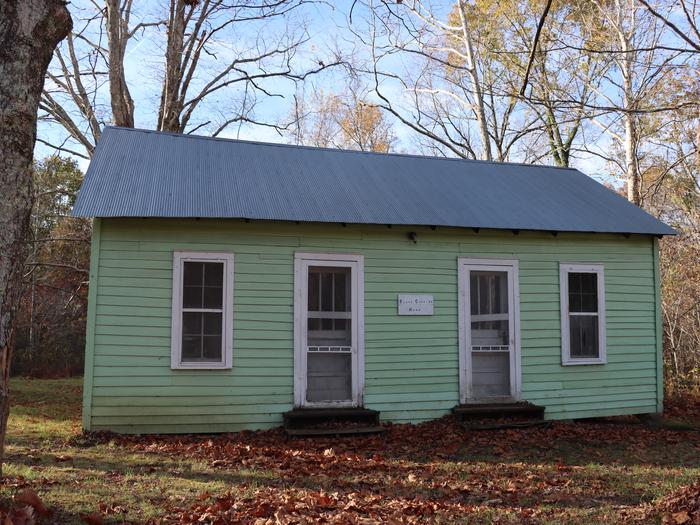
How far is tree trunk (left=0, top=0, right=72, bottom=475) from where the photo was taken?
4203 mm

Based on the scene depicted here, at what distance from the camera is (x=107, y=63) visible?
18.0m

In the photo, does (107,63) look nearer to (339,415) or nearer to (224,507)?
(339,415)

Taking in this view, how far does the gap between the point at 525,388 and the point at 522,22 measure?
50.8 ft

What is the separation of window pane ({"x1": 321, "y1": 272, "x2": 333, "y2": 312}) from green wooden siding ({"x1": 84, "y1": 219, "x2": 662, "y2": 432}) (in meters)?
0.50

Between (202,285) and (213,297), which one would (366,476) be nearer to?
(213,297)

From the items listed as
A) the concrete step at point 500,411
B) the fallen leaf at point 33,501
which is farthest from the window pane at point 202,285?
the fallen leaf at point 33,501

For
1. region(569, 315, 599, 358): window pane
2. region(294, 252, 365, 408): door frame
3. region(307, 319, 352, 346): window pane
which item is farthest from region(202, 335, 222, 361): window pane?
region(569, 315, 599, 358): window pane

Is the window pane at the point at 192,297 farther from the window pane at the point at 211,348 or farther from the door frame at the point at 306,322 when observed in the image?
the door frame at the point at 306,322

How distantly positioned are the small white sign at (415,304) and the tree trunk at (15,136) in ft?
20.5

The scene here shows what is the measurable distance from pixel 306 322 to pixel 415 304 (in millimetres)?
1755

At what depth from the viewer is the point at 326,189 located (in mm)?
10297

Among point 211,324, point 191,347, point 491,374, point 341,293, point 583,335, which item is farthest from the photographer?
point 583,335

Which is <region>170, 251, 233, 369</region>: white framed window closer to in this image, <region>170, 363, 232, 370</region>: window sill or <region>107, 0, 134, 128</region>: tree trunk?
<region>170, 363, 232, 370</region>: window sill

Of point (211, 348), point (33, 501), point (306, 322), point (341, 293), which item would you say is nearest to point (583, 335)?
point (341, 293)
